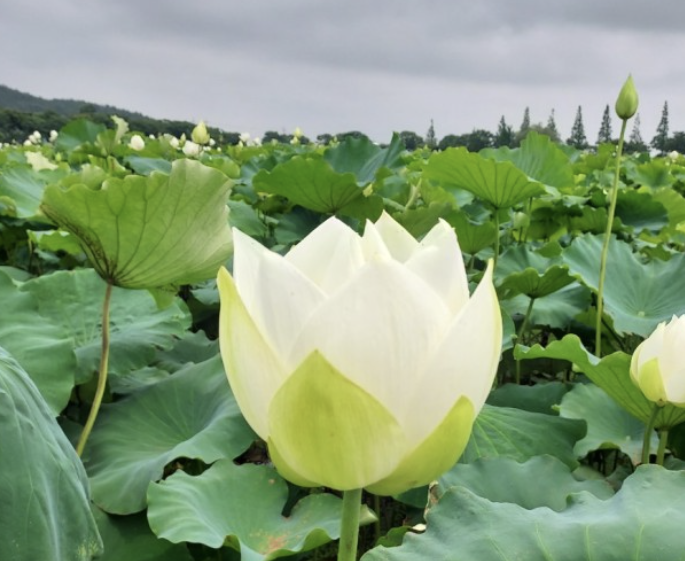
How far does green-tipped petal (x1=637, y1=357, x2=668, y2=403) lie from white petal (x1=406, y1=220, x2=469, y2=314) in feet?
1.43

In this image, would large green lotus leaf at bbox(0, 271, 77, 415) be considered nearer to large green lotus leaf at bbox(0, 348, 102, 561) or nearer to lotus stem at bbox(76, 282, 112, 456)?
lotus stem at bbox(76, 282, 112, 456)

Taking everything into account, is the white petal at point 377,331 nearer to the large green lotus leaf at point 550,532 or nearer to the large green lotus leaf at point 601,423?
the large green lotus leaf at point 550,532

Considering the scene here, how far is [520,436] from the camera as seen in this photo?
1001 mm

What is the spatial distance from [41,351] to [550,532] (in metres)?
0.70

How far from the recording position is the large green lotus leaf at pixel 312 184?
1.63 m

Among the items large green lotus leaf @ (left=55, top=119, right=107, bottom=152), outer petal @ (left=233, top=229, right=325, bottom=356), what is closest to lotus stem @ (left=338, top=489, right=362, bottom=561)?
outer petal @ (left=233, top=229, right=325, bottom=356)

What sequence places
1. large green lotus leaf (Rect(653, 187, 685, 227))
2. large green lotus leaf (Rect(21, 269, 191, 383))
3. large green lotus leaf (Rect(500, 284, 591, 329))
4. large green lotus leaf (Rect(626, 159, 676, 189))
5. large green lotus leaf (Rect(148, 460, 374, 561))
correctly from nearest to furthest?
large green lotus leaf (Rect(148, 460, 374, 561))
large green lotus leaf (Rect(21, 269, 191, 383))
large green lotus leaf (Rect(500, 284, 591, 329))
large green lotus leaf (Rect(653, 187, 685, 227))
large green lotus leaf (Rect(626, 159, 676, 189))

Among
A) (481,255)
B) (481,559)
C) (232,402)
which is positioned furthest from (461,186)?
(481,559)

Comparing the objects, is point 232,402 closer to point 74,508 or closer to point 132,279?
point 132,279

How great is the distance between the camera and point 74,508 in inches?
22.4

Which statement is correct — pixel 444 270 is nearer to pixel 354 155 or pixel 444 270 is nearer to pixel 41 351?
pixel 41 351

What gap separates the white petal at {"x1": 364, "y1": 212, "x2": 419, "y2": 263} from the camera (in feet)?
1.67

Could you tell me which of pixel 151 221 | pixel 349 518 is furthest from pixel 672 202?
pixel 349 518

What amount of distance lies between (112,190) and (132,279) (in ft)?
0.52
